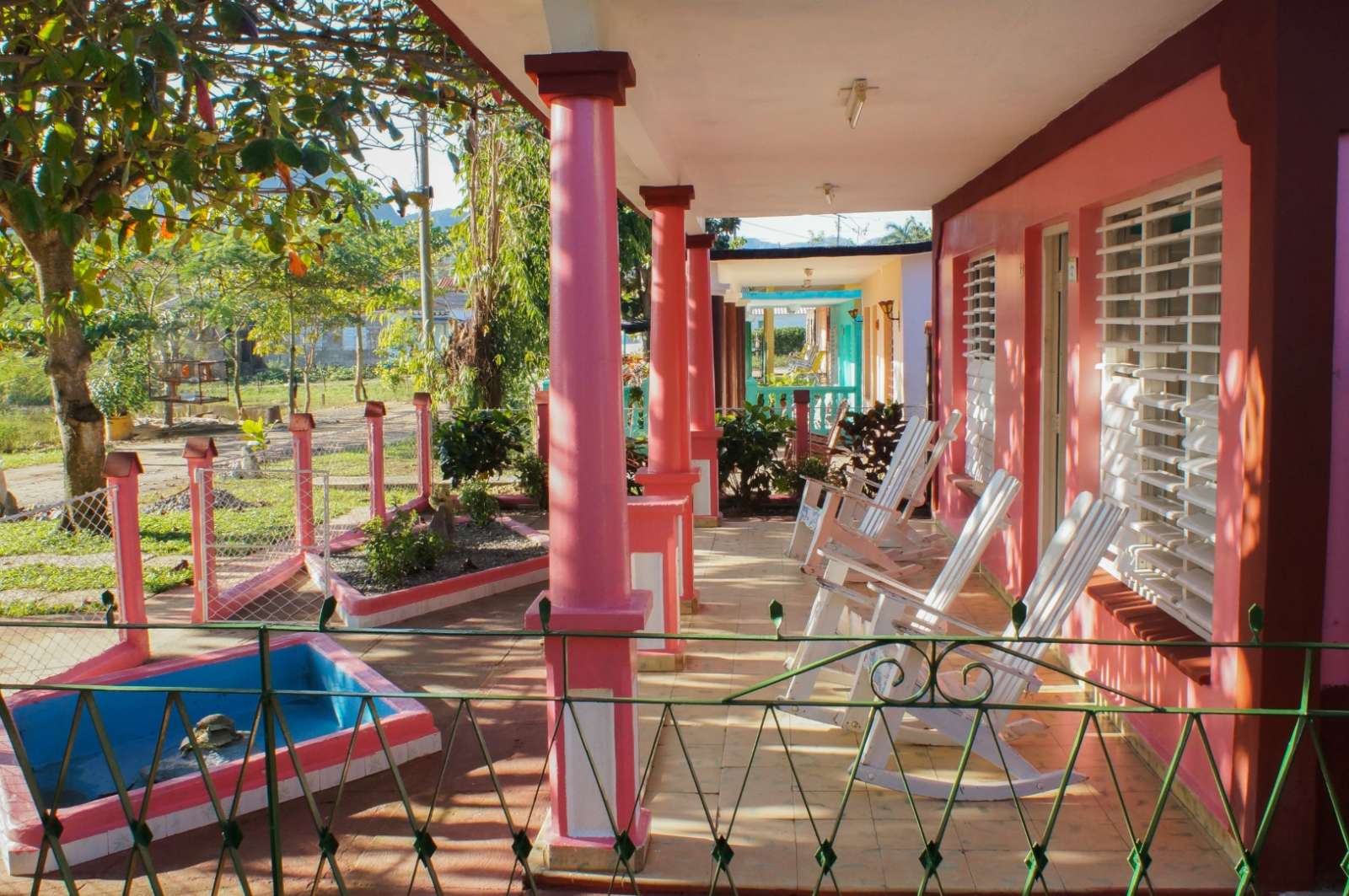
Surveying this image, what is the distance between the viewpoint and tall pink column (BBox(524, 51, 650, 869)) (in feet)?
12.2

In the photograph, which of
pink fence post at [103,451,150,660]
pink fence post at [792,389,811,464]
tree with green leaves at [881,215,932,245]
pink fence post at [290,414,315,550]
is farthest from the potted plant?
tree with green leaves at [881,215,932,245]

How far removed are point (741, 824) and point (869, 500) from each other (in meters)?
3.78

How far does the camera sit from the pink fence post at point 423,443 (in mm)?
10953

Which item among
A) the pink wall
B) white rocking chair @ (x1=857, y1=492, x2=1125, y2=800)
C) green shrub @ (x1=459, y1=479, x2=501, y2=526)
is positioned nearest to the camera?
the pink wall

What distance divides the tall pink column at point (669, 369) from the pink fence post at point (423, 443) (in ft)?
14.1

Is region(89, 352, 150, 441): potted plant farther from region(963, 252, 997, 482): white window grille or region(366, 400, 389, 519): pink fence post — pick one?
region(963, 252, 997, 482): white window grille

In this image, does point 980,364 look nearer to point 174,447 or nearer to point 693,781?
point 693,781

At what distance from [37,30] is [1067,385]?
5.59 metres

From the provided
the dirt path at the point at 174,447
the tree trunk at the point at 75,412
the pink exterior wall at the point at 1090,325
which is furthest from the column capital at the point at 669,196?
the dirt path at the point at 174,447

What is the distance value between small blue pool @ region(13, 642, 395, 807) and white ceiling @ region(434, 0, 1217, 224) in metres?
2.86

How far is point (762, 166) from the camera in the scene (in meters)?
7.89

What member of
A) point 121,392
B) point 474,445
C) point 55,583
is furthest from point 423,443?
point 121,392

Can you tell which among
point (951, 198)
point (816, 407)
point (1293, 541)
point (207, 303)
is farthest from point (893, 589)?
point (207, 303)

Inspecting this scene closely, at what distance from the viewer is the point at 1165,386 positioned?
4867mm
